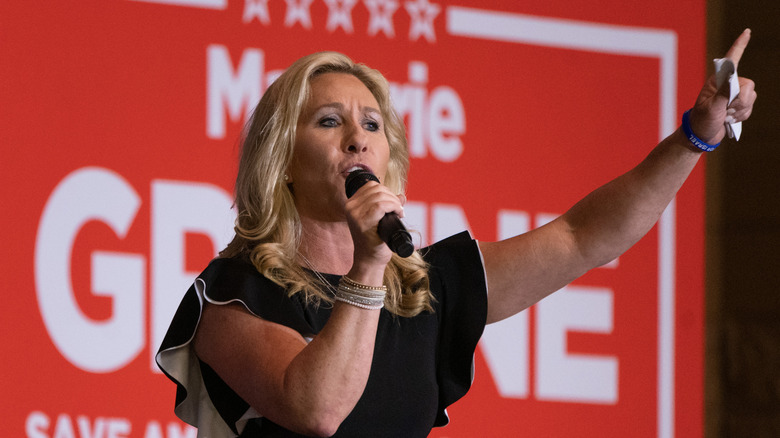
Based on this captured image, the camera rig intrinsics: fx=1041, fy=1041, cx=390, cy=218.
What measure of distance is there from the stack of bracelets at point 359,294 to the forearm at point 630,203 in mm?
569

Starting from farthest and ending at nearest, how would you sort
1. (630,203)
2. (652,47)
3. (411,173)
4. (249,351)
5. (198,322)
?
(652,47), (411,173), (630,203), (198,322), (249,351)

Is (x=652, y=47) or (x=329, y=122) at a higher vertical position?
(x=652, y=47)

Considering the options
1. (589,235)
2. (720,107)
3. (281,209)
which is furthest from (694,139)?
(281,209)

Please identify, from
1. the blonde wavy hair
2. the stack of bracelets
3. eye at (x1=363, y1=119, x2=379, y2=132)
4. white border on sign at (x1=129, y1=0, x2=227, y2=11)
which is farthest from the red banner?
the stack of bracelets

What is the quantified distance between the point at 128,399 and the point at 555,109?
60.2 inches

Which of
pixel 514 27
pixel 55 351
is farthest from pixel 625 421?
pixel 55 351

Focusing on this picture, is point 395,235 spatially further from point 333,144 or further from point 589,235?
point 589,235

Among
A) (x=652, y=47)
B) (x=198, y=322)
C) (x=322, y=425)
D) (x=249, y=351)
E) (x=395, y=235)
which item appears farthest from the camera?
(x=652, y=47)

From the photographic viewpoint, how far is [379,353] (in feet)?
5.69

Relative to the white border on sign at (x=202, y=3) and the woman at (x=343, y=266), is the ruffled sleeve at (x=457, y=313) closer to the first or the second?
the woman at (x=343, y=266)

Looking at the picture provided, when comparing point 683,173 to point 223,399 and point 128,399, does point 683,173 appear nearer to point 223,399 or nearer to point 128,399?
point 223,399

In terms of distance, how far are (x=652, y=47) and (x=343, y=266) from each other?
1.80 meters

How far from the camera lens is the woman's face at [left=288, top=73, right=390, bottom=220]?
1.80m

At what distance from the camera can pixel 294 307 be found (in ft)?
5.59
